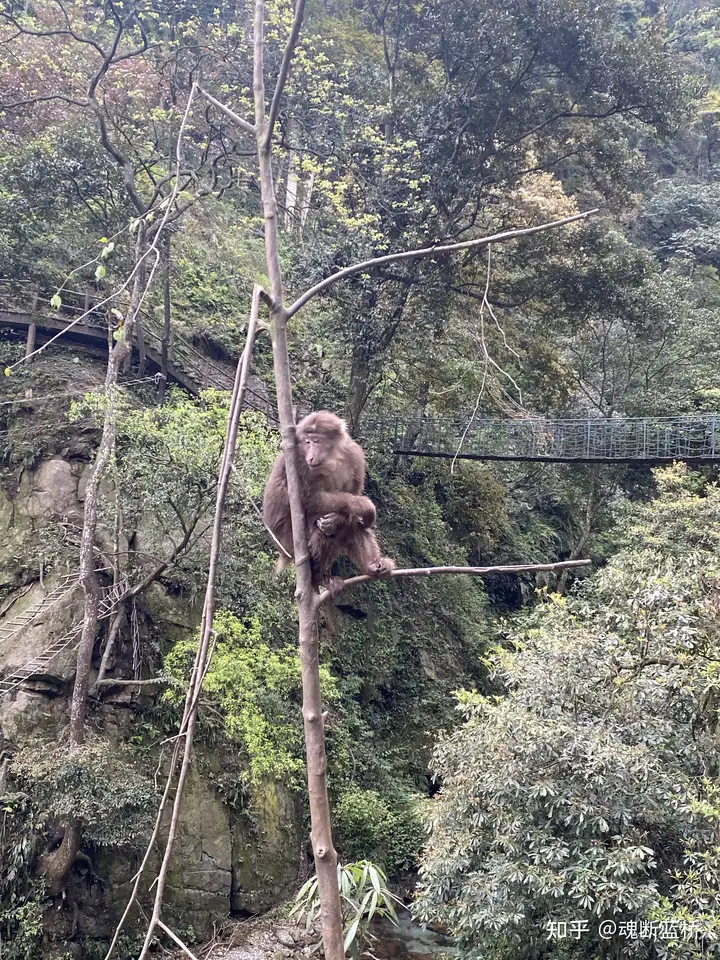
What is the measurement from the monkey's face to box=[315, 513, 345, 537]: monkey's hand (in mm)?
219

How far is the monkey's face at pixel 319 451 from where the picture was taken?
123 inches

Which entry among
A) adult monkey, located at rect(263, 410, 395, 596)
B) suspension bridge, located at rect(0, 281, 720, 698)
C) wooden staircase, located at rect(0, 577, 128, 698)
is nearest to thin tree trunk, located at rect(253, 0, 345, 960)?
adult monkey, located at rect(263, 410, 395, 596)

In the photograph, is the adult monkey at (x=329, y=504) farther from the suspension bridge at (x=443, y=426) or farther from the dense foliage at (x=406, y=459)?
the suspension bridge at (x=443, y=426)

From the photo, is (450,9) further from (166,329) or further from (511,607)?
(511,607)

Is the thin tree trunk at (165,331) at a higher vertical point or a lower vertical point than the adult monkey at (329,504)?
higher

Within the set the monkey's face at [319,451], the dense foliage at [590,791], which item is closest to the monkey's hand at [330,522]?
the monkey's face at [319,451]

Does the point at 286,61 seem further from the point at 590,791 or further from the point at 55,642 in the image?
the point at 55,642

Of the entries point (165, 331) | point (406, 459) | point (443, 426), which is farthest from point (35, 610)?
point (443, 426)

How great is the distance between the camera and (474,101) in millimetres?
10109

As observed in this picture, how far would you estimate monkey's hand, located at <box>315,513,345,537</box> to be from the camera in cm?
300

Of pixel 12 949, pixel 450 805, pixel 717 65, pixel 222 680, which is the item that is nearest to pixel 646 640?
pixel 450 805

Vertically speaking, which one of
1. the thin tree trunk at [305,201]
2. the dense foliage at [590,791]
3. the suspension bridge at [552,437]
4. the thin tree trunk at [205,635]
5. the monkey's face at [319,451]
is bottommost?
the dense foliage at [590,791]

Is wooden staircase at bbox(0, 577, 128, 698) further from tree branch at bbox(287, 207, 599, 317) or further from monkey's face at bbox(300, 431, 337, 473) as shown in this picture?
tree branch at bbox(287, 207, 599, 317)

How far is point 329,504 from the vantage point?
9.98 feet
